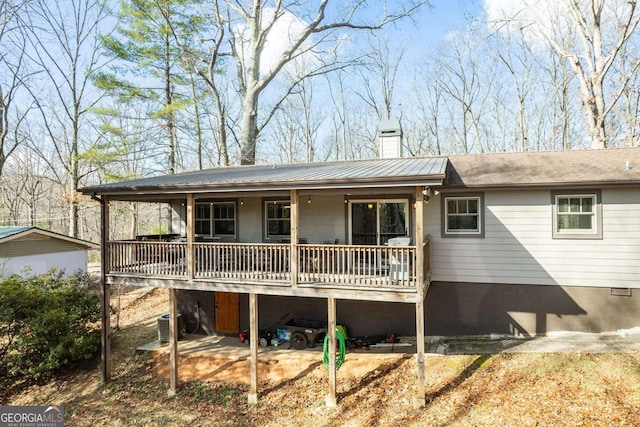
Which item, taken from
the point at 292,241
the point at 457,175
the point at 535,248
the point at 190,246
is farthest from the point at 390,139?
the point at 190,246

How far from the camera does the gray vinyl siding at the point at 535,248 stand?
898cm

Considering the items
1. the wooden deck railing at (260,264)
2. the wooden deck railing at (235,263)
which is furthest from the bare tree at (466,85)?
the wooden deck railing at (235,263)

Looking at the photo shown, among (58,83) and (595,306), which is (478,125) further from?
(58,83)

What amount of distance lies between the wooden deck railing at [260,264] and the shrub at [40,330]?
2543mm

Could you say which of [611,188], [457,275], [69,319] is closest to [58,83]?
[69,319]

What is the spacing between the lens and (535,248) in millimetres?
9523

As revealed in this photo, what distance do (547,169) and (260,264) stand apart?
26.8ft

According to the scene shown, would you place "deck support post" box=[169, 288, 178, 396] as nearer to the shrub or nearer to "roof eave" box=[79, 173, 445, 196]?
"roof eave" box=[79, 173, 445, 196]

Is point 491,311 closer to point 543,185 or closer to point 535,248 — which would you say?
point 535,248

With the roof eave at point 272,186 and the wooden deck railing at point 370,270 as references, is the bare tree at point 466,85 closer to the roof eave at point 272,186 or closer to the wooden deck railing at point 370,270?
the wooden deck railing at point 370,270

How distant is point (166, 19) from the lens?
1812 cm

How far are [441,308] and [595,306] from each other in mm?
3767

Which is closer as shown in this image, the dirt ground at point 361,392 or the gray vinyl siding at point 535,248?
the dirt ground at point 361,392

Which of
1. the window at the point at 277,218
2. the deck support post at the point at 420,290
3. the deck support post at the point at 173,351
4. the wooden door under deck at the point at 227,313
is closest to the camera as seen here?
the deck support post at the point at 420,290
